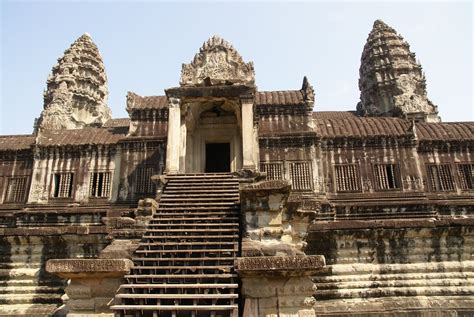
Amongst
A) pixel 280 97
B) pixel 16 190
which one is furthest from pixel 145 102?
pixel 16 190

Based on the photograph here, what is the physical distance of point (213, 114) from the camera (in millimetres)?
18172

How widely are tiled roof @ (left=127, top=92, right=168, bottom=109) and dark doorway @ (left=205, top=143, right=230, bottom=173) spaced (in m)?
3.36

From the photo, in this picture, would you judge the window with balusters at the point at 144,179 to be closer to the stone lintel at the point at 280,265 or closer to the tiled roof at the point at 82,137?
the tiled roof at the point at 82,137

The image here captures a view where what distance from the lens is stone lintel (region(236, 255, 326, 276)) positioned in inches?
276

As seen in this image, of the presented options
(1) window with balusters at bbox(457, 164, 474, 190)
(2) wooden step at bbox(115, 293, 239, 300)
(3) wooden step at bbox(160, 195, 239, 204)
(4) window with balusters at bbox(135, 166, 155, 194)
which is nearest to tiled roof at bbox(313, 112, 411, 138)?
(1) window with balusters at bbox(457, 164, 474, 190)

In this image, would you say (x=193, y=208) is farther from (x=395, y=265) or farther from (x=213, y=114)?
(x=213, y=114)

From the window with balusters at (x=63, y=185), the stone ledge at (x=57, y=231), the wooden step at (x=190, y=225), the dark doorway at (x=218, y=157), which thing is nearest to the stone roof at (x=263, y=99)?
the dark doorway at (x=218, y=157)

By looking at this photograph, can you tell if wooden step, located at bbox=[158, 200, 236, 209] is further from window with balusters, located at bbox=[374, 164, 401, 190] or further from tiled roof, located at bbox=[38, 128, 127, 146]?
window with balusters, located at bbox=[374, 164, 401, 190]

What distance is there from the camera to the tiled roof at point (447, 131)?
18594mm

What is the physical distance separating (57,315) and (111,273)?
4035 mm

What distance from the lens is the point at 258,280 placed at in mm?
7270

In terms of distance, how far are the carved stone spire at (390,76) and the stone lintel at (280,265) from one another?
30.3 meters

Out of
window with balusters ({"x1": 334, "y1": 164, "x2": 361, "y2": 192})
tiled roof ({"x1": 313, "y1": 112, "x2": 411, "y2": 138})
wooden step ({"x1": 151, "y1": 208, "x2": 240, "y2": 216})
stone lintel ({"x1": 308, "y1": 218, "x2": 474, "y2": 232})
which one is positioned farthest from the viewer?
tiled roof ({"x1": 313, "y1": 112, "x2": 411, "y2": 138})

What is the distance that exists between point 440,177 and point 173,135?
12196 millimetres
